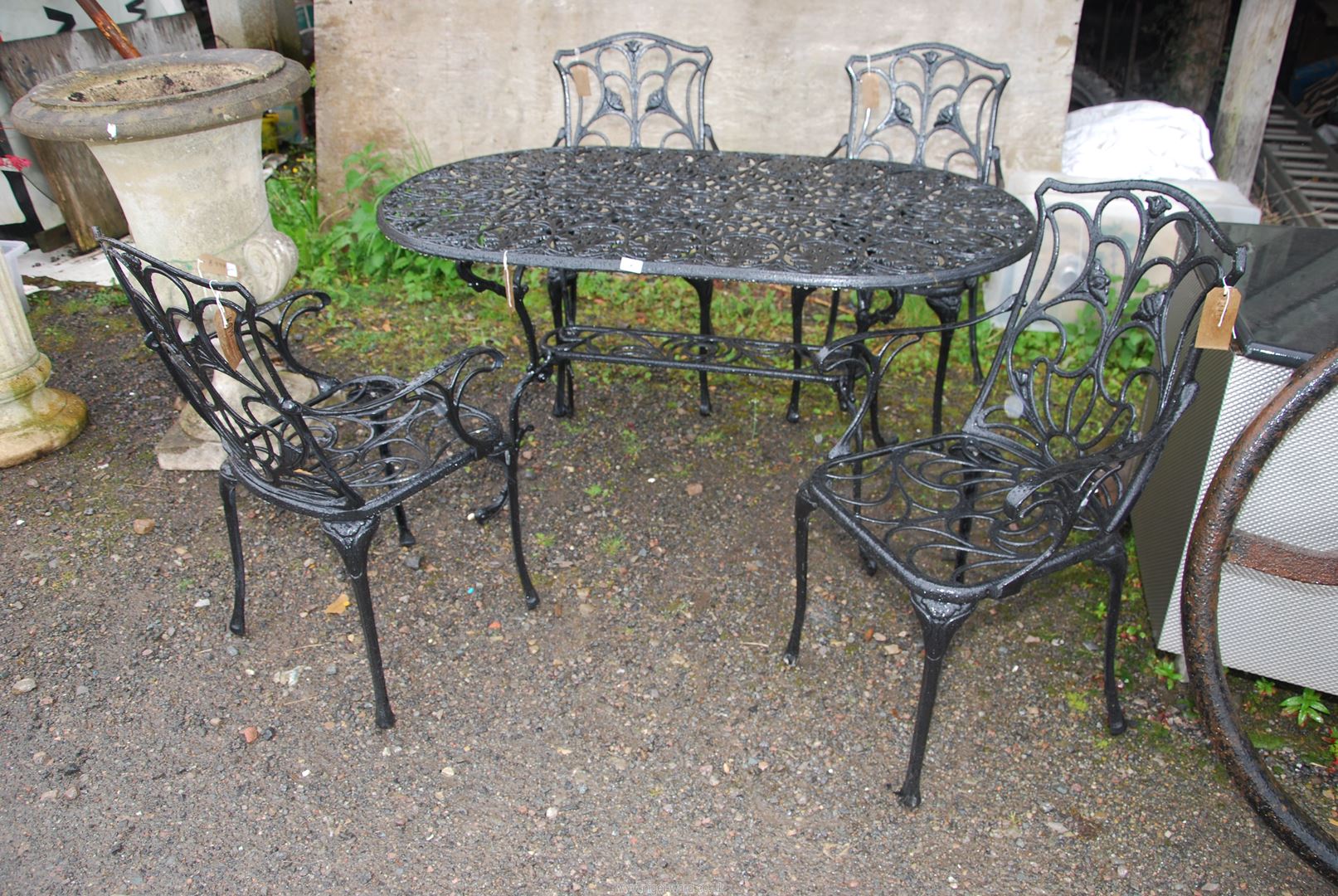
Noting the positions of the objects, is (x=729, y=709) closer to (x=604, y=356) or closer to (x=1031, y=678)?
(x=1031, y=678)

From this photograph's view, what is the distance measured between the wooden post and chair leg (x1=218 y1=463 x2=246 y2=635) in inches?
164

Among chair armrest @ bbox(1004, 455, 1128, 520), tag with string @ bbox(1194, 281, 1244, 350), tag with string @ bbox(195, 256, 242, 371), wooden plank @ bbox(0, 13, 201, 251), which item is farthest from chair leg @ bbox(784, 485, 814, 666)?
wooden plank @ bbox(0, 13, 201, 251)

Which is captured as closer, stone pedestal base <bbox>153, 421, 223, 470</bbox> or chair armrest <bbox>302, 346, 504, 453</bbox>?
chair armrest <bbox>302, 346, 504, 453</bbox>

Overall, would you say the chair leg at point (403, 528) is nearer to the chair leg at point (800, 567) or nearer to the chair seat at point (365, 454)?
the chair seat at point (365, 454)

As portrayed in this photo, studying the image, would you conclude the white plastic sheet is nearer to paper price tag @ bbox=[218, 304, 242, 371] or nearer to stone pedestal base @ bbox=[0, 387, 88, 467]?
paper price tag @ bbox=[218, 304, 242, 371]

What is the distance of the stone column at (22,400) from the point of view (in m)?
3.31

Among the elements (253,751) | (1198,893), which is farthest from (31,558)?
(1198,893)

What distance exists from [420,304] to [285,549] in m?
1.62

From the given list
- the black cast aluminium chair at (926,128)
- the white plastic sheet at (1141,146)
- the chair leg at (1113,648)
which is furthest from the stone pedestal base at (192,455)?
the white plastic sheet at (1141,146)

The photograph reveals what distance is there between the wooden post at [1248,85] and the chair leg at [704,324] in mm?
2557

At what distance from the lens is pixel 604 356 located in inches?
120

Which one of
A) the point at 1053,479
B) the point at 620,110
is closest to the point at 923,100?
the point at 620,110

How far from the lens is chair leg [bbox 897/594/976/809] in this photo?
6.50ft

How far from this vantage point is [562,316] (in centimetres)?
357
